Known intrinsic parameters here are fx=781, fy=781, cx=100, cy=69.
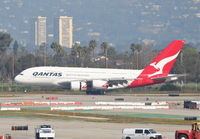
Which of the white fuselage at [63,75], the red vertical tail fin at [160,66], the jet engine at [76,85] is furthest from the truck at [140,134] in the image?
the red vertical tail fin at [160,66]

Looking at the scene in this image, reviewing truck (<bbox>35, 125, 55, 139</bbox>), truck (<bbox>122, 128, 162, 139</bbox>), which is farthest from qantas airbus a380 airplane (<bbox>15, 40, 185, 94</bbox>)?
truck (<bbox>122, 128, 162, 139</bbox>)

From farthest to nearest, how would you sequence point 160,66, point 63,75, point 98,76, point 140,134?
point 160,66
point 98,76
point 63,75
point 140,134

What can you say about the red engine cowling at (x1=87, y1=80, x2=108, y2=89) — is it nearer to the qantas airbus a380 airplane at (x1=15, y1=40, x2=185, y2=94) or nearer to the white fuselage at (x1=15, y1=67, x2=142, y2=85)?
the qantas airbus a380 airplane at (x1=15, y1=40, x2=185, y2=94)

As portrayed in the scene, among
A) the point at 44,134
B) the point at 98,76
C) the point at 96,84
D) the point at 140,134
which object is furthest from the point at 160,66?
the point at 44,134

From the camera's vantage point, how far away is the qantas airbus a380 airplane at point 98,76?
5172 inches

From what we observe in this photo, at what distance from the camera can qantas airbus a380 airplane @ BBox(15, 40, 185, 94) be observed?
431ft

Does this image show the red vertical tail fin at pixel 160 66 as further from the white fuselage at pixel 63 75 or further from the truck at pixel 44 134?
the truck at pixel 44 134

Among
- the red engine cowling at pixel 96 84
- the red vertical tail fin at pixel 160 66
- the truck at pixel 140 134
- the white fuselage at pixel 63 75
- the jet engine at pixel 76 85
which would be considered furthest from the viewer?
the red vertical tail fin at pixel 160 66

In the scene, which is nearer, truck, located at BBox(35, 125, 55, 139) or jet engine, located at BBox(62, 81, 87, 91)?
truck, located at BBox(35, 125, 55, 139)

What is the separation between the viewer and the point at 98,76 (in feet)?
440

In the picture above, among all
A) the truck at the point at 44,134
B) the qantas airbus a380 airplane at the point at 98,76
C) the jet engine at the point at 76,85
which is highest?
the qantas airbus a380 airplane at the point at 98,76

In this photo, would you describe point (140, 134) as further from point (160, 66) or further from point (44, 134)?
point (160, 66)

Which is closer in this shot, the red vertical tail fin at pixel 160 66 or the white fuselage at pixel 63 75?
the white fuselage at pixel 63 75

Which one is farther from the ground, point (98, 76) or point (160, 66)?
point (160, 66)
